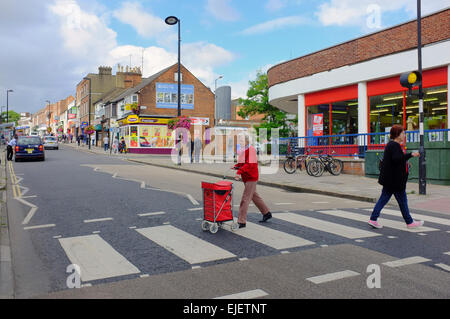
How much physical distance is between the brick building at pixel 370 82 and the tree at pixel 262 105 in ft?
53.2

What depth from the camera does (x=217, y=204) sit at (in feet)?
21.2

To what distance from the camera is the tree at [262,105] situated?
40.4 metres

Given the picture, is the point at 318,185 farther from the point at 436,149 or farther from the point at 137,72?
the point at 137,72

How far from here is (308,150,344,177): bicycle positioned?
57.0ft

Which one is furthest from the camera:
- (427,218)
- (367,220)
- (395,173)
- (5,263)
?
(427,218)

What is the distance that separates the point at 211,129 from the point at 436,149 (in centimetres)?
3431

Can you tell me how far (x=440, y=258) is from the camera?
515 cm

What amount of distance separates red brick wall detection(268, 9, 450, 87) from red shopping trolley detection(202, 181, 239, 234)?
13367 millimetres

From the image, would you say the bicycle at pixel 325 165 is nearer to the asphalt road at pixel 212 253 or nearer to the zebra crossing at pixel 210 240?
the asphalt road at pixel 212 253

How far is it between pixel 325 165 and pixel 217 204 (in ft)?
40.0

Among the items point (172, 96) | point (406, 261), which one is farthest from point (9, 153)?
point (406, 261)

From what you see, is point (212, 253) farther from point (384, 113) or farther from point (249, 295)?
point (384, 113)

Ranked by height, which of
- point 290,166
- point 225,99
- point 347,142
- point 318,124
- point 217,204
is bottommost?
point 217,204
